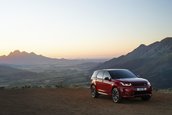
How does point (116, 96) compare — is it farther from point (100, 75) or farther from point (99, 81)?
point (100, 75)

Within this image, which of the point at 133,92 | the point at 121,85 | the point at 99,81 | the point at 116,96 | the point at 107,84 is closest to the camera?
the point at 133,92

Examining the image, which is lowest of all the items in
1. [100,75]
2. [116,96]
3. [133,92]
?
[116,96]

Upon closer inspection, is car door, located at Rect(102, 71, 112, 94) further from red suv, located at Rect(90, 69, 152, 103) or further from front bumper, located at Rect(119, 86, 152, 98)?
front bumper, located at Rect(119, 86, 152, 98)

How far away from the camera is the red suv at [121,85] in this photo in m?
19.1

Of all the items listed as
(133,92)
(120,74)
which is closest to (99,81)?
(120,74)

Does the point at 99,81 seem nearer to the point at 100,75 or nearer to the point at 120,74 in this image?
the point at 100,75

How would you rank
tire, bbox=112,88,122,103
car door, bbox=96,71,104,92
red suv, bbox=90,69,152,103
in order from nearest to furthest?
red suv, bbox=90,69,152,103, tire, bbox=112,88,122,103, car door, bbox=96,71,104,92

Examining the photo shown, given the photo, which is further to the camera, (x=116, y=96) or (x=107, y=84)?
(x=107, y=84)

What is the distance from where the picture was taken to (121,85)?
1947cm

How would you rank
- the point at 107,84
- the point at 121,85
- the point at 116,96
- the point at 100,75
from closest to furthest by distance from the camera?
the point at 121,85, the point at 116,96, the point at 107,84, the point at 100,75

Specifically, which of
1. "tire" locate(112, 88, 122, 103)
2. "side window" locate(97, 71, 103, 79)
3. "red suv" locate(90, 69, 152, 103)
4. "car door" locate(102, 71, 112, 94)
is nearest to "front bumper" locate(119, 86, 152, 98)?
"red suv" locate(90, 69, 152, 103)

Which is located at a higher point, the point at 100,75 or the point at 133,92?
the point at 100,75

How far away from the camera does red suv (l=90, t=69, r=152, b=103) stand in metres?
19.1

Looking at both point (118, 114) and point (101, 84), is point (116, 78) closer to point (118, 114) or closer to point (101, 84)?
point (101, 84)
